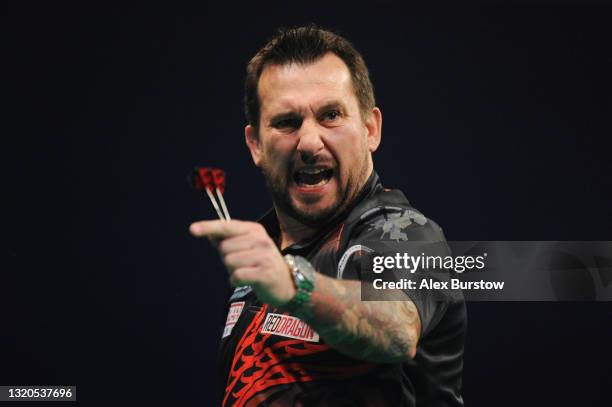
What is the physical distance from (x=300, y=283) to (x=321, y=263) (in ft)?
1.29

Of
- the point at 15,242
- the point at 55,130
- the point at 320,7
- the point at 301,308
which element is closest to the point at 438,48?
the point at 320,7

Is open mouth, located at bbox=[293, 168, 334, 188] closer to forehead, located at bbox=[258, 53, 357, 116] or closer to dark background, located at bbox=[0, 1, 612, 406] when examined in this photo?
forehead, located at bbox=[258, 53, 357, 116]

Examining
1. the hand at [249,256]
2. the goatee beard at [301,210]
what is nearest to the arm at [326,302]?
the hand at [249,256]

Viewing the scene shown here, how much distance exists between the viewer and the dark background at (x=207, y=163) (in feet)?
7.95

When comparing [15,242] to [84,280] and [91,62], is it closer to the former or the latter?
[84,280]

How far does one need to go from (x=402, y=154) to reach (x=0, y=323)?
4.79ft

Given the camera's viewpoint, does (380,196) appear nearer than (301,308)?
No

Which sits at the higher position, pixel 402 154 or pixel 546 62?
pixel 546 62

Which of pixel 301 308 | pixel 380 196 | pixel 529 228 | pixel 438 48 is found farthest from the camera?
pixel 438 48

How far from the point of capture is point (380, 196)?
53.7 inches

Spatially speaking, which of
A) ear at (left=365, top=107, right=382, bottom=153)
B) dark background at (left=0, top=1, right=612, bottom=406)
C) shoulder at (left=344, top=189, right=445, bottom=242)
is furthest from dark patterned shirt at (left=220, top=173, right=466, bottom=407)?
dark background at (left=0, top=1, right=612, bottom=406)

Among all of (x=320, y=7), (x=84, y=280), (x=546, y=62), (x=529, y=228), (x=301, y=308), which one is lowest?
(x=301, y=308)

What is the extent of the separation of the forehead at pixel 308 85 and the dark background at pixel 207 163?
1068 mm

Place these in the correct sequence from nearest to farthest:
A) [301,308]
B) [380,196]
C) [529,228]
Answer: [301,308]
[380,196]
[529,228]
